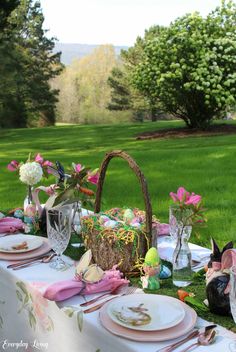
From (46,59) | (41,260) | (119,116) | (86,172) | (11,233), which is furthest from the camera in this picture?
(119,116)

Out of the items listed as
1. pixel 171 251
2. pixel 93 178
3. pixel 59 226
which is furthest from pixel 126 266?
pixel 93 178

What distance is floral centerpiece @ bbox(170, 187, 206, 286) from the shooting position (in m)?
1.78

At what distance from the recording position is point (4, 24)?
21.7 meters

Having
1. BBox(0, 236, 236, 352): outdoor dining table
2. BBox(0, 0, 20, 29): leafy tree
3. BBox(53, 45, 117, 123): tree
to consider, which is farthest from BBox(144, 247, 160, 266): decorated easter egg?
BBox(53, 45, 117, 123): tree

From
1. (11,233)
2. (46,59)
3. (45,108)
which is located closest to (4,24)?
(45,108)

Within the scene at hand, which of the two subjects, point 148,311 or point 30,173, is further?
point 30,173

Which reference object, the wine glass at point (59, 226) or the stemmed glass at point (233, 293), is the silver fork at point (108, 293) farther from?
the stemmed glass at point (233, 293)

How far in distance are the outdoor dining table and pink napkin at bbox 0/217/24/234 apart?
476 millimetres

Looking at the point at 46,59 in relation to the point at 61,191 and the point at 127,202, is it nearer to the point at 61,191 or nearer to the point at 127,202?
the point at 127,202

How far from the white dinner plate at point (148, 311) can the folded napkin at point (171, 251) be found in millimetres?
510

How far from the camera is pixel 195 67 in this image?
14.6 meters

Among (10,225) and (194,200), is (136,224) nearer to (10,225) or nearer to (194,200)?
(194,200)

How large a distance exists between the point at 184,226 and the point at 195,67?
530 inches

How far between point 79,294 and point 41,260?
0.43m
